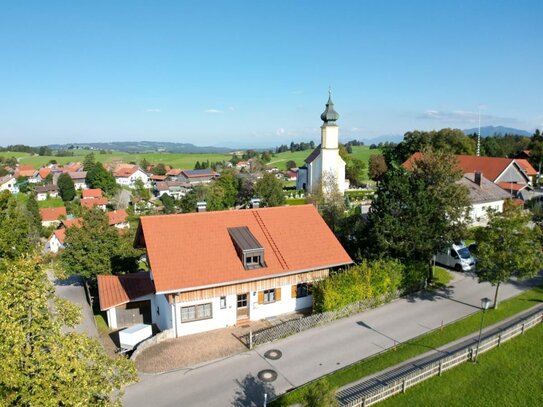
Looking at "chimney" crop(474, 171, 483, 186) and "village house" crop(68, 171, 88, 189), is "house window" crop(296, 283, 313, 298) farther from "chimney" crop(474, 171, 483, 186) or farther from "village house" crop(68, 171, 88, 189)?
"village house" crop(68, 171, 88, 189)

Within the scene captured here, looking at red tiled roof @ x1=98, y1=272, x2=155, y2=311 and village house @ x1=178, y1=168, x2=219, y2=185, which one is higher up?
red tiled roof @ x1=98, y1=272, x2=155, y2=311

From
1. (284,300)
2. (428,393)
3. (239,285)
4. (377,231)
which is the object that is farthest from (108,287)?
(428,393)

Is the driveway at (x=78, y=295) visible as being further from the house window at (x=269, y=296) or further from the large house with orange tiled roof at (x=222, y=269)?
the house window at (x=269, y=296)

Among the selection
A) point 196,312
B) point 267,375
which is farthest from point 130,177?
point 267,375

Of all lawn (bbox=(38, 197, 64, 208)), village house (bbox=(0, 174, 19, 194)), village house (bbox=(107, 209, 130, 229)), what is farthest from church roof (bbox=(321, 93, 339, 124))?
village house (bbox=(0, 174, 19, 194))

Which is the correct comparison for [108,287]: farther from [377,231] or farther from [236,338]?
[377,231]

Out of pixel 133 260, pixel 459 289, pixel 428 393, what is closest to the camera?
pixel 428 393

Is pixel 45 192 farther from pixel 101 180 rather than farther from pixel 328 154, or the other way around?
pixel 328 154
